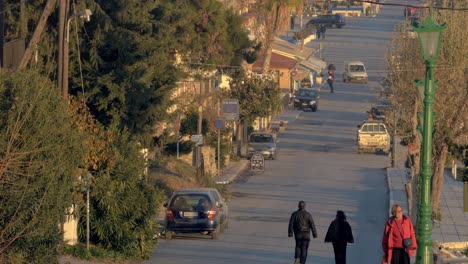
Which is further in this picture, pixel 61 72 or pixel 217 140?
pixel 217 140

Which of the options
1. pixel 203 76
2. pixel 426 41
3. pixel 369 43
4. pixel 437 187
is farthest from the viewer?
pixel 369 43

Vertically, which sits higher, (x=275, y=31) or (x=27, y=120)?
(x=275, y=31)

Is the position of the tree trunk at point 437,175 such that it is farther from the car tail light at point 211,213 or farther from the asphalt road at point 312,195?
the car tail light at point 211,213

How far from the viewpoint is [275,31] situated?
67.8m

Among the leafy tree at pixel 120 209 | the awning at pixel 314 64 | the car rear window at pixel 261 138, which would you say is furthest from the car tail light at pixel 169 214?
the awning at pixel 314 64

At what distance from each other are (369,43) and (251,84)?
56.8 m

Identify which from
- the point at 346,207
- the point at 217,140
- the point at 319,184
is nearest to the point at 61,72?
the point at 346,207

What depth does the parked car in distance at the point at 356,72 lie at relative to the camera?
88.0 m

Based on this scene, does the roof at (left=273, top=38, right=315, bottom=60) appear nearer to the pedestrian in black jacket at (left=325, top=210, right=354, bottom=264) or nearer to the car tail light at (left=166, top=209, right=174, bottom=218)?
the car tail light at (left=166, top=209, right=174, bottom=218)

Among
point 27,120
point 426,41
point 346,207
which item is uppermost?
point 426,41

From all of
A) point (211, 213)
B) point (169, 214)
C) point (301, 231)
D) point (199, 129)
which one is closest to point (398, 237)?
point (301, 231)

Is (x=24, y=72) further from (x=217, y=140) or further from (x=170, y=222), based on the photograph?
(x=217, y=140)

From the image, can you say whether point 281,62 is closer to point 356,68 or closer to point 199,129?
point 356,68

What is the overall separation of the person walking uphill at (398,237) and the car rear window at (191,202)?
11.4m
